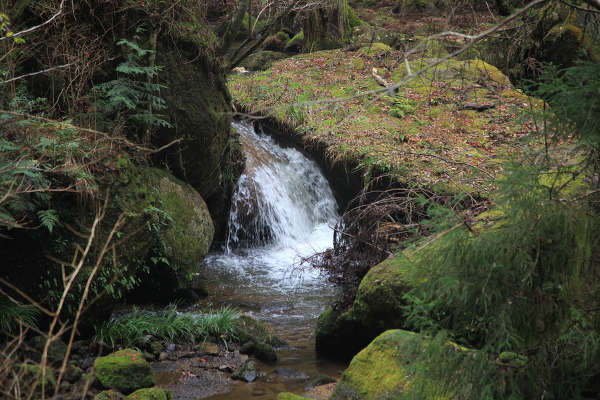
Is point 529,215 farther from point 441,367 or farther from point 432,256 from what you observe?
point 441,367

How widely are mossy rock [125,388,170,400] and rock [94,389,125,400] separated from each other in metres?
0.14

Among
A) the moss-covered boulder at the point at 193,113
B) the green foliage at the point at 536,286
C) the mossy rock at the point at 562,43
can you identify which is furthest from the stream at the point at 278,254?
the mossy rock at the point at 562,43

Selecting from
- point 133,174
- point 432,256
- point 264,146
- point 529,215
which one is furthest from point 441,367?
point 264,146

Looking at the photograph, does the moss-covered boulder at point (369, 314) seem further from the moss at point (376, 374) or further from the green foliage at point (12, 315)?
the green foliage at point (12, 315)

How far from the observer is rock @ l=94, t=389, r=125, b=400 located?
4668 mm

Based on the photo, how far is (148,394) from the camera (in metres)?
4.77

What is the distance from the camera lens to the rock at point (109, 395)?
467 centimetres

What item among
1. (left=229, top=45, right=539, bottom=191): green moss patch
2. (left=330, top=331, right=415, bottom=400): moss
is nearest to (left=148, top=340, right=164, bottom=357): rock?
(left=330, top=331, right=415, bottom=400): moss

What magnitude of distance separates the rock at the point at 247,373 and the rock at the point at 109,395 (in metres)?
1.32

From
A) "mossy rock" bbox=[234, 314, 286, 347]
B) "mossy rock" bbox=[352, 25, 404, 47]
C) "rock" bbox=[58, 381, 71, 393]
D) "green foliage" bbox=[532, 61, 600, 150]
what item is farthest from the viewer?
"mossy rock" bbox=[352, 25, 404, 47]

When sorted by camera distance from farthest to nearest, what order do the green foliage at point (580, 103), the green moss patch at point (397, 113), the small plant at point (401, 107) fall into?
1. the small plant at point (401, 107)
2. the green moss patch at point (397, 113)
3. the green foliage at point (580, 103)

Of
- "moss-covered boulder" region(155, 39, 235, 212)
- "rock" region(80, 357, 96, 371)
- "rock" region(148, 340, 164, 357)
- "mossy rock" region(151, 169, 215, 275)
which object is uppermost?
"moss-covered boulder" region(155, 39, 235, 212)

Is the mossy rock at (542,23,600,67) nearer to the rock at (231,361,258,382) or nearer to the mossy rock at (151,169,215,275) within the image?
the mossy rock at (151,169,215,275)

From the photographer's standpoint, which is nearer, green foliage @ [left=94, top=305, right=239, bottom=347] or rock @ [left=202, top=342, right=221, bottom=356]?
green foliage @ [left=94, top=305, right=239, bottom=347]
